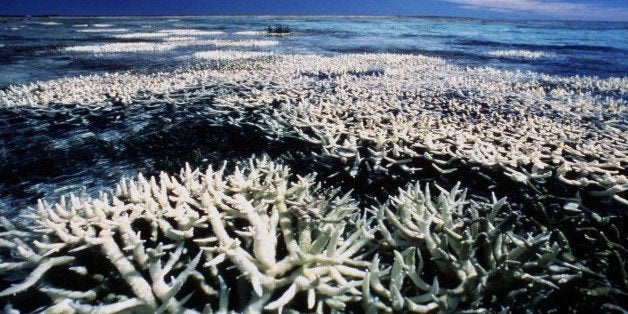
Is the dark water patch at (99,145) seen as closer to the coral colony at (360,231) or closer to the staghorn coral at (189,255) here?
the coral colony at (360,231)

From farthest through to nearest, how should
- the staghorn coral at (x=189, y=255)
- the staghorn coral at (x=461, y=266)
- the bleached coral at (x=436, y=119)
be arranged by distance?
the bleached coral at (x=436, y=119) < the staghorn coral at (x=461, y=266) < the staghorn coral at (x=189, y=255)

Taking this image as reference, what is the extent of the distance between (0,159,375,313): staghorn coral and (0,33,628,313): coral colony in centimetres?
1

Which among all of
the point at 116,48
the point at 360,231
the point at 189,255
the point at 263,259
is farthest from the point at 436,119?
the point at 116,48

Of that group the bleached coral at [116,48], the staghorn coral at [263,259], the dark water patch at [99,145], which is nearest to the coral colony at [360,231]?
the staghorn coral at [263,259]

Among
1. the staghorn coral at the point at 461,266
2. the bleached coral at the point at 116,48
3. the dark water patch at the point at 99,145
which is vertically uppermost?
the bleached coral at the point at 116,48

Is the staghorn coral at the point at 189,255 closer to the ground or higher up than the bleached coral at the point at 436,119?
closer to the ground

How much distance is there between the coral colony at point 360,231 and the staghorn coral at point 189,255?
0.01 meters

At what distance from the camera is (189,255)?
97.2 inches

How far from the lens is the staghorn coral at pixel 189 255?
2.07m

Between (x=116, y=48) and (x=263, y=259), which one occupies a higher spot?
(x=116, y=48)

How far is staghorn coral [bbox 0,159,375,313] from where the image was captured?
6.79 ft

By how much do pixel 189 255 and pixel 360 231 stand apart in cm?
121

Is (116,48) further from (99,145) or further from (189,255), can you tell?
(189,255)

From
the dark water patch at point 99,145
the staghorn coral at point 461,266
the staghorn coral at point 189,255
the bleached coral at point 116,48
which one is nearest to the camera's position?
the staghorn coral at point 189,255
